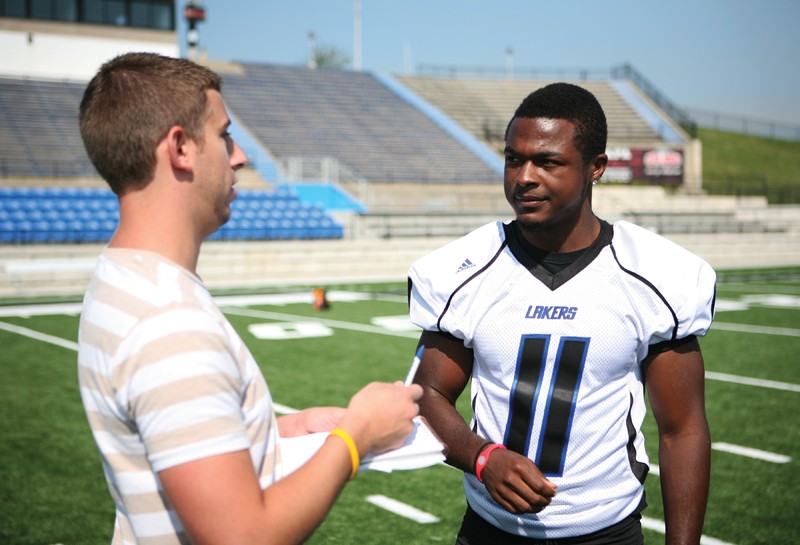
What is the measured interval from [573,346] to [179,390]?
1.27 meters

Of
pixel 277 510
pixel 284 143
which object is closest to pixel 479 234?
pixel 277 510

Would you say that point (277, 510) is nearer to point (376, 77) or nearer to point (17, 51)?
point (17, 51)

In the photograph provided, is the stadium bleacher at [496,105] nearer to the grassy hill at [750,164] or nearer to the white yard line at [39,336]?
the grassy hill at [750,164]

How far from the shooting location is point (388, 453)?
5.18 ft

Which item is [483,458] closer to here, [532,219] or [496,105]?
[532,219]

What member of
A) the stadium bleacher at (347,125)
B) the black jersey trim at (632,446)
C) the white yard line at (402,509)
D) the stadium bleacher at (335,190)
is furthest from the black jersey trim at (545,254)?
the stadium bleacher at (347,125)

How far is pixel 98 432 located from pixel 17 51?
31.9m

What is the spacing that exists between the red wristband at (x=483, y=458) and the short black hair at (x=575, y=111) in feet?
2.76

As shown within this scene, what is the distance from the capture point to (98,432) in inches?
57.8

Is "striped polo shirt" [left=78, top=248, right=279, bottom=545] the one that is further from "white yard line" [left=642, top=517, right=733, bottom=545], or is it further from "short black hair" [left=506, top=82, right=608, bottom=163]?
"white yard line" [left=642, top=517, right=733, bottom=545]

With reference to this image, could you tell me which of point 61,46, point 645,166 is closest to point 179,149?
point 61,46

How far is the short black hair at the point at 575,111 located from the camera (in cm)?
239

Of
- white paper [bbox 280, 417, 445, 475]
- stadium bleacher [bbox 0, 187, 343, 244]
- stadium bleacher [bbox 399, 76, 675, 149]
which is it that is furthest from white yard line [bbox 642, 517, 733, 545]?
stadium bleacher [bbox 399, 76, 675, 149]

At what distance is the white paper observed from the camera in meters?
1.54
